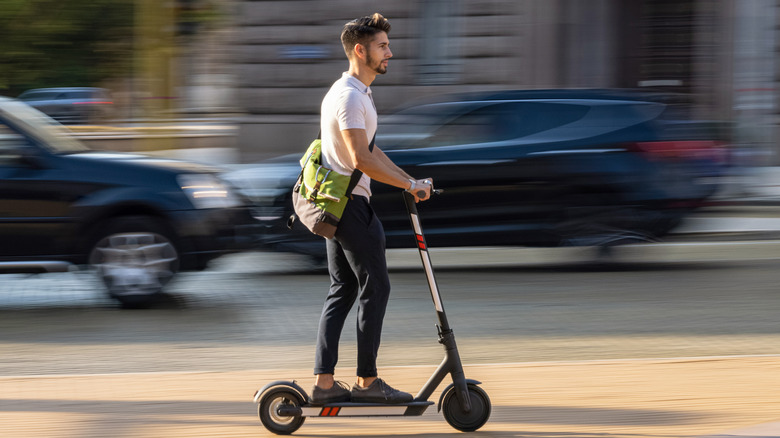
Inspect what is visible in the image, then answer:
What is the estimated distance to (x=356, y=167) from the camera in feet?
14.7

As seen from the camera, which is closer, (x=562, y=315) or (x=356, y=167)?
(x=356, y=167)

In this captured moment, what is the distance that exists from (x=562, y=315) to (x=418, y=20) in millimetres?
12542

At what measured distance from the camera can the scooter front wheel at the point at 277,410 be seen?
15.3 ft

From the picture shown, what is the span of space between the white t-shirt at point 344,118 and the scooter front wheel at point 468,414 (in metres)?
0.93

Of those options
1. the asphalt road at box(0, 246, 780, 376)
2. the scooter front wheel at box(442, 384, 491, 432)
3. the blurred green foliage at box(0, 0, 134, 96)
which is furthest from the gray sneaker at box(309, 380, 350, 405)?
the blurred green foliage at box(0, 0, 134, 96)

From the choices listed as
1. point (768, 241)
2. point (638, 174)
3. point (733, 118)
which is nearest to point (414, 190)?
point (638, 174)

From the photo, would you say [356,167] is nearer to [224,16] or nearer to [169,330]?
[169,330]

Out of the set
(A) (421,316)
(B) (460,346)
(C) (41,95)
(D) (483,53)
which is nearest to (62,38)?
(C) (41,95)

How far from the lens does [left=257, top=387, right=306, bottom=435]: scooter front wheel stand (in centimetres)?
466

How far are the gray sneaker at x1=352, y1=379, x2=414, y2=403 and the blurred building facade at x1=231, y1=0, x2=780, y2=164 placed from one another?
14.9 metres

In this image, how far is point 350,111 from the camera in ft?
14.5

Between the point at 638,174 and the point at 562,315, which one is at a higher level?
the point at 638,174

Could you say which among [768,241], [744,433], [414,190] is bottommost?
[768,241]

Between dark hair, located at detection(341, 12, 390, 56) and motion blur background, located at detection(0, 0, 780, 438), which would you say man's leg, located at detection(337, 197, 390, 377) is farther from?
dark hair, located at detection(341, 12, 390, 56)
